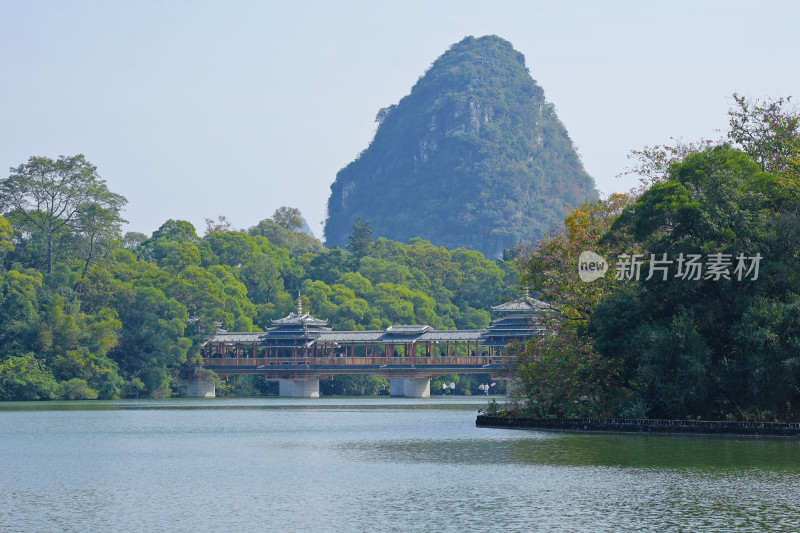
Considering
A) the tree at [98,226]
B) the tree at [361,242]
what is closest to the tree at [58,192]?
the tree at [98,226]

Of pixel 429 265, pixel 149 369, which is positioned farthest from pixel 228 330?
pixel 429 265

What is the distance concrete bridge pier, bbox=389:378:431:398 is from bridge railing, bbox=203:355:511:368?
2412 millimetres

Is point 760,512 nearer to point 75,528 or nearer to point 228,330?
point 75,528

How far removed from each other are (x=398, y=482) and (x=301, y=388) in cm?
7470

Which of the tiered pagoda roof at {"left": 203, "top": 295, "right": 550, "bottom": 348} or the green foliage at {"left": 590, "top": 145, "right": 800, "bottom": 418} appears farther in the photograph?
the tiered pagoda roof at {"left": 203, "top": 295, "right": 550, "bottom": 348}

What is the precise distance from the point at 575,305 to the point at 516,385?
541cm

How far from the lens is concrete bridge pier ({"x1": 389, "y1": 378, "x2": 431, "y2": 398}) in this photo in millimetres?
97812

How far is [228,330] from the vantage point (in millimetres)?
103625

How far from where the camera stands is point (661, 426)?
3744cm

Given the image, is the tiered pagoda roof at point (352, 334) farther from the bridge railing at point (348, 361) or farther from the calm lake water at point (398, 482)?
the calm lake water at point (398, 482)

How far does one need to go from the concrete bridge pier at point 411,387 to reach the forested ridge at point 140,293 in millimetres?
7233

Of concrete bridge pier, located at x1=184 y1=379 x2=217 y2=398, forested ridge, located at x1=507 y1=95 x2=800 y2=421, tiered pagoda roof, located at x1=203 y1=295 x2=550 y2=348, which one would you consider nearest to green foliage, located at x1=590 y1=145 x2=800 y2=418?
forested ridge, located at x1=507 y1=95 x2=800 y2=421

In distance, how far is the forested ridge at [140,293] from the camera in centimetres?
8494

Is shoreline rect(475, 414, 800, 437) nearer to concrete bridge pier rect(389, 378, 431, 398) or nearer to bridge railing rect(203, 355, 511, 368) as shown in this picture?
bridge railing rect(203, 355, 511, 368)
